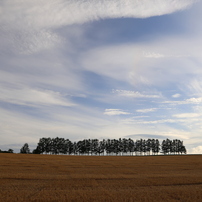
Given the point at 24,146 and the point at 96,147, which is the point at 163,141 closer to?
the point at 96,147

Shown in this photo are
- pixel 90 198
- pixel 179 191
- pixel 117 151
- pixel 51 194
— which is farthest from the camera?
pixel 117 151

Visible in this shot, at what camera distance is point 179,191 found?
14.3 m

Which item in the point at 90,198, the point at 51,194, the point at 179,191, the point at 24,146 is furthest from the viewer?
the point at 24,146

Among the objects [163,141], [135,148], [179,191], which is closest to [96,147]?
[135,148]

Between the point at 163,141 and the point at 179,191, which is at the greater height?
the point at 163,141

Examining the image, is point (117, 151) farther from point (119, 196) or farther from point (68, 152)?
point (119, 196)

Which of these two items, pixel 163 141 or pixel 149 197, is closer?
pixel 149 197

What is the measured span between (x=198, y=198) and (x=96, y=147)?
139 metres

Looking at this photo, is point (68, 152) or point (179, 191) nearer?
point (179, 191)

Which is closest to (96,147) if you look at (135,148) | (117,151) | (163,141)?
(117,151)

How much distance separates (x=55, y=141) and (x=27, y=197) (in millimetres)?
140788

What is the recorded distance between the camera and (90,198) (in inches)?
479

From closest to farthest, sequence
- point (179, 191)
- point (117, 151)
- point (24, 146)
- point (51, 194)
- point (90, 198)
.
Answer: point (90, 198)
point (51, 194)
point (179, 191)
point (117, 151)
point (24, 146)

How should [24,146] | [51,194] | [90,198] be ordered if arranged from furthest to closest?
1. [24,146]
2. [51,194]
3. [90,198]
